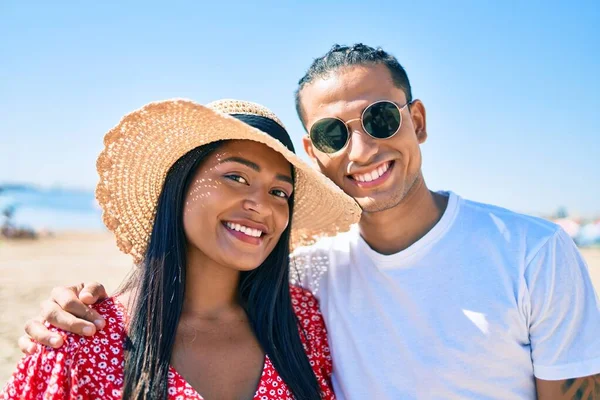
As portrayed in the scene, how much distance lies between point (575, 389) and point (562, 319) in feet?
1.10

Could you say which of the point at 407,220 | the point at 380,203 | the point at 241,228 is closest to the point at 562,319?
the point at 407,220

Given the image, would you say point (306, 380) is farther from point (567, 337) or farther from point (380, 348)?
point (567, 337)

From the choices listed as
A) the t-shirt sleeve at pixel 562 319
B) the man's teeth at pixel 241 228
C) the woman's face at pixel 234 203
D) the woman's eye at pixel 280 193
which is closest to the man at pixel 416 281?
the t-shirt sleeve at pixel 562 319

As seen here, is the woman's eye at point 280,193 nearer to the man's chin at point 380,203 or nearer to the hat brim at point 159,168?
the hat brim at point 159,168

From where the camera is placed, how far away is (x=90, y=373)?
7.79 ft

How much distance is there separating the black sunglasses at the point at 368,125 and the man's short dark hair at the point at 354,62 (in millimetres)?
247

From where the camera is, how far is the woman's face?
274cm

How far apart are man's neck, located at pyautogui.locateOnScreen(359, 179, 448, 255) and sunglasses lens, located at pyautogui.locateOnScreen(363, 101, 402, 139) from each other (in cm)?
38

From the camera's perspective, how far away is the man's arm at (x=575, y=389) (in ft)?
8.44

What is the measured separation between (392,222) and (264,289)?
851 millimetres

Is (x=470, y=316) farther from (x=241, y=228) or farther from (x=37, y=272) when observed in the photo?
(x=37, y=272)

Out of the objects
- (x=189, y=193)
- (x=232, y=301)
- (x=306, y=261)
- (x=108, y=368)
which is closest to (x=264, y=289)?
(x=232, y=301)

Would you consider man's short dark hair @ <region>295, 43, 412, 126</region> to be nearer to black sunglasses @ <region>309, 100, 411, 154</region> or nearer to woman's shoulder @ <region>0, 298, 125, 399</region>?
black sunglasses @ <region>309, 100, 411, 154</region>

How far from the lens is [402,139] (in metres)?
3.08
